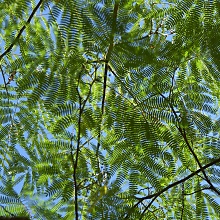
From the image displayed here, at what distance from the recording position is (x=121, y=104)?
3674 millimetres

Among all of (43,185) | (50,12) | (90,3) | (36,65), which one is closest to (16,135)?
(43,185)

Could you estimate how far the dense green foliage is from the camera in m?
3.21

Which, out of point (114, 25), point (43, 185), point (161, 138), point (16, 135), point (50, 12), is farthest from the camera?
point (16, 135)

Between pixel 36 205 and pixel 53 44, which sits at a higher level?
pixel 53 44

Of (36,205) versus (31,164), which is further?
(31,164)

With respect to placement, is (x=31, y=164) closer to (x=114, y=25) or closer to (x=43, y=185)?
(x=43, y=185)

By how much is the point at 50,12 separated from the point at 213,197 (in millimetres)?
1942

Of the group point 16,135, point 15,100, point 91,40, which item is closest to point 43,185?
point 16,135

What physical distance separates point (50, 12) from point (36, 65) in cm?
49

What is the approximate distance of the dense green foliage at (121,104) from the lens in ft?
10.5

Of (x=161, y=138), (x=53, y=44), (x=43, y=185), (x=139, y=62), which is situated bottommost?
(x=43, y=185)

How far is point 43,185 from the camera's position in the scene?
153 inches

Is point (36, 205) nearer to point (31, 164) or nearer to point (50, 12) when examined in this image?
point (31, 164)

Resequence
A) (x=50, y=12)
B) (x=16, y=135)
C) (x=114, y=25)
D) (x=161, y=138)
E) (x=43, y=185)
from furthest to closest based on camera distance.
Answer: (x=16, y=135)
(x=43, y=185)
(x=161, y=138)
(x=50, y=12)
(x=114, y=25)
